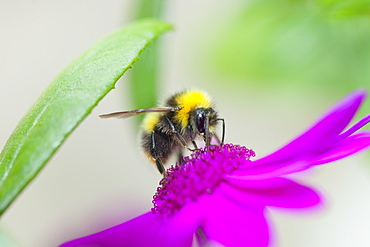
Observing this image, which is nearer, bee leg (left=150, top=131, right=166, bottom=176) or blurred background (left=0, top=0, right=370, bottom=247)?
bee leg (left=150, top=131, right=166, bottom=176)

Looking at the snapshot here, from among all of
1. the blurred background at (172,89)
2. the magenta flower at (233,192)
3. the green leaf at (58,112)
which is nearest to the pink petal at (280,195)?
the magenta flower at (233,192)

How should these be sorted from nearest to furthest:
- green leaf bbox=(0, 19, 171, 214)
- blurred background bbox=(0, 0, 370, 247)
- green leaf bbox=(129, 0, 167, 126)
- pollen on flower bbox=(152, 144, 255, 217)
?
green leaf bbox=(0, 19, 171, 214)
pollen on flower bbox=(152, 144, 255, 217)
green leaf bbox=(129, 0, 167, 126)
blurred background bbox=(0, 0, 370, 247)

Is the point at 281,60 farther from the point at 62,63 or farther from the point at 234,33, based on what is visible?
the point at 62,63

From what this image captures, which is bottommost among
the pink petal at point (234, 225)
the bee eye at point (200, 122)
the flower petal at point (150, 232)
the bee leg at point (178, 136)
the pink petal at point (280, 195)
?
the flower petal at point (150, 232)

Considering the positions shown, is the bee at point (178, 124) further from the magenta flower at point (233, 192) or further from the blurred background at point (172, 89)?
the blurred background at point (172, 89)

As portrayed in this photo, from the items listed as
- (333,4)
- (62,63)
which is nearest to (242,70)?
(333,4)

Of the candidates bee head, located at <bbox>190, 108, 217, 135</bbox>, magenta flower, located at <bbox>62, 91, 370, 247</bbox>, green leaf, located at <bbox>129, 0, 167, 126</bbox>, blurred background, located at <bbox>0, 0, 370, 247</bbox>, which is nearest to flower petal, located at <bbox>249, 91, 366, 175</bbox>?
magenta flower, located at <bbox>62, 91, 370, 247</bbox>

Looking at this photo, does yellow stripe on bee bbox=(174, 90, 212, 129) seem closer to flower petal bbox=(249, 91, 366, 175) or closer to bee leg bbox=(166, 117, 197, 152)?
bee leg bbox=(166, 117, 197, 152)
